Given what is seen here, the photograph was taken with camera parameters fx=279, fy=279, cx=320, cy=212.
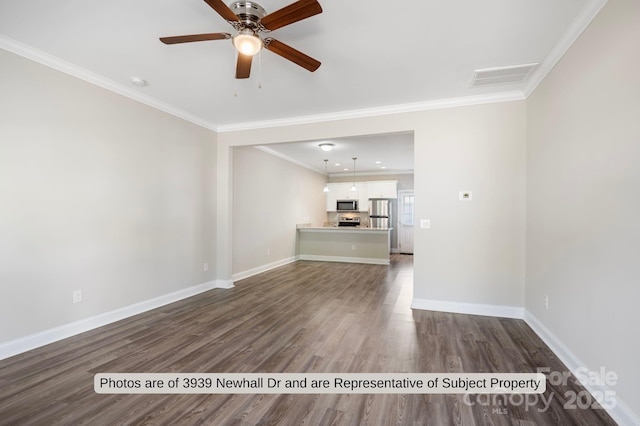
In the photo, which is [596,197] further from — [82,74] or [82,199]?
[82,74]

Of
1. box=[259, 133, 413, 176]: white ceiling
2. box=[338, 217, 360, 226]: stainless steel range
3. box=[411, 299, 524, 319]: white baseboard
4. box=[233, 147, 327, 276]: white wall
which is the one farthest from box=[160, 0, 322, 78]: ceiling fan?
box=[338, 217, 360, 226]: stainless steel range

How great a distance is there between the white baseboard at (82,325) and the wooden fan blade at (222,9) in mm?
3200

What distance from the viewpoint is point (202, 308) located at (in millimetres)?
3697

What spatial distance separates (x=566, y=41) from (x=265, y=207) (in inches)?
208

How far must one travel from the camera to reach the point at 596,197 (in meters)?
1.92

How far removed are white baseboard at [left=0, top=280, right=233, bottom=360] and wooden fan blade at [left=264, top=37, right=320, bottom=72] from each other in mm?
3282

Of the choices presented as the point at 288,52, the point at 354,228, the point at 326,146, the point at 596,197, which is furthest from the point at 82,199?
the point at 354,228

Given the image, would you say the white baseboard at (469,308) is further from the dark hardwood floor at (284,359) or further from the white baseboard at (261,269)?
the white baseboard at (261,269)

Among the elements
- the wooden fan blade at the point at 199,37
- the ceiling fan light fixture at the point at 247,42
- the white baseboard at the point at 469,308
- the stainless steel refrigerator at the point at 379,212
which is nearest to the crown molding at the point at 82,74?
the wooden fan blade at the point at 199,37

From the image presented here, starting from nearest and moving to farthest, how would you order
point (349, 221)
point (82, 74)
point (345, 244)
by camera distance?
point (82, 74) < point (345, 244) < point (349, 221)

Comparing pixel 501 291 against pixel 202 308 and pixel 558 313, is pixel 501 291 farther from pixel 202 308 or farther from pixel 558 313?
pixel 202 308

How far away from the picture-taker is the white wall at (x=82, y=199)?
246 cm

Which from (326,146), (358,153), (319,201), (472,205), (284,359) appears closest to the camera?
(284,359)

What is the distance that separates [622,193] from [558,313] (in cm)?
133
